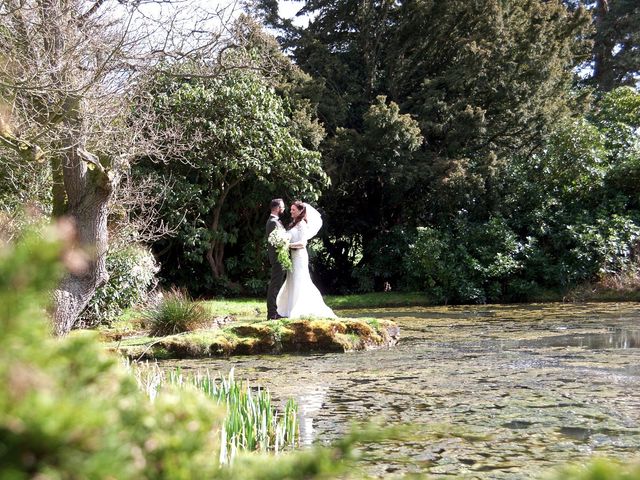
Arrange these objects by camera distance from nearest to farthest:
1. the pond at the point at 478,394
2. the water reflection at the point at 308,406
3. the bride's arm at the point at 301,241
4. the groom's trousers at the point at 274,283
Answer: the pond at the point at 478,394
the water reflection at the point at 308,406
the groom's trousers at the point at 274,283
the bride's arm at the point at 301,241

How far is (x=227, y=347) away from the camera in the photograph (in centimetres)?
950

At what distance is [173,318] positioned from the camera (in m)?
→ 11.6

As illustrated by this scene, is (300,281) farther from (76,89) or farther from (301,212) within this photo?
(76,89)

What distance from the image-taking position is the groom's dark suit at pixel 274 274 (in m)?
11.8

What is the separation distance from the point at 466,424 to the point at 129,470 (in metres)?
4.39

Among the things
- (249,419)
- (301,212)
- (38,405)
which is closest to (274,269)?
(301,212)

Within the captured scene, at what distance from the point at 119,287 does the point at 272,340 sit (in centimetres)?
434

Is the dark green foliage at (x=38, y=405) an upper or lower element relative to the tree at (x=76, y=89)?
lower

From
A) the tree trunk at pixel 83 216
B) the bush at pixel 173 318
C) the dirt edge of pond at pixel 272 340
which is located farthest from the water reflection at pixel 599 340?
the tree trunk at pixel 83 216

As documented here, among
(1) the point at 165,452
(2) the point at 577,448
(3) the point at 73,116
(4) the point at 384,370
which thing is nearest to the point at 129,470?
(1) the point at 165,452

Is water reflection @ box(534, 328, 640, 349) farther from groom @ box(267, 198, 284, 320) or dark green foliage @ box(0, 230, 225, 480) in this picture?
dark green foliage @ box(0, 230, 225, 480)

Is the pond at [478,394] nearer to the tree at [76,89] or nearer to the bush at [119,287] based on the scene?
the tree at [76,89]

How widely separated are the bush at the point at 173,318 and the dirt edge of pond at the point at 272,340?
4.28 ft

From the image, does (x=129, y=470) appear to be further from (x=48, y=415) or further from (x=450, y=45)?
(x=450, y=45)
